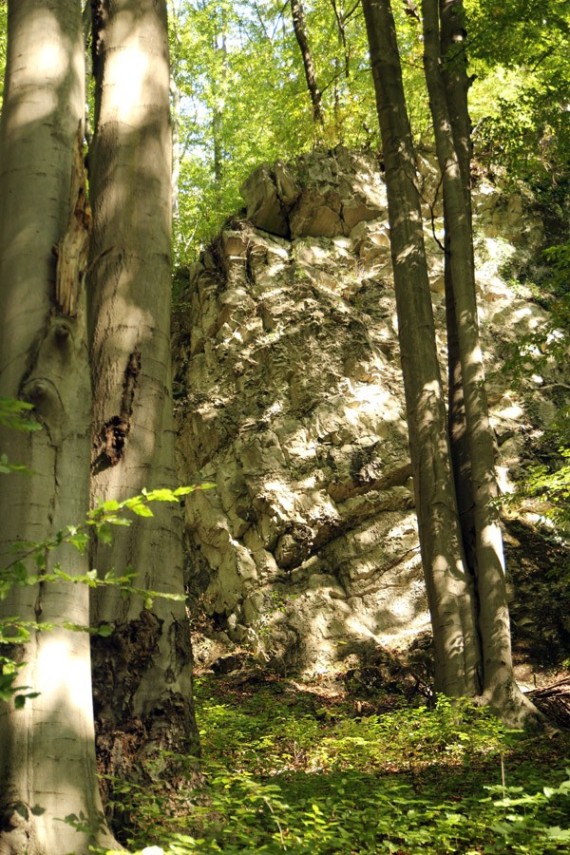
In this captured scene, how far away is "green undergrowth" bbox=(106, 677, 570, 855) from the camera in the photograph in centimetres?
326

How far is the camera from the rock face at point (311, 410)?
10961 millimetres

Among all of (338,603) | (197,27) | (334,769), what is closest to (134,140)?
(334,769)

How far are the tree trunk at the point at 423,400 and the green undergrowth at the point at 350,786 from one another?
821 millimetres

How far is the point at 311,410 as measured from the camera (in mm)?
12305

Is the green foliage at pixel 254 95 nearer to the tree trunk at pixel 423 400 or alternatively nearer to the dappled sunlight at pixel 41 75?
the tree trunk at pixel 423 400

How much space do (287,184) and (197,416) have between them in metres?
4.55

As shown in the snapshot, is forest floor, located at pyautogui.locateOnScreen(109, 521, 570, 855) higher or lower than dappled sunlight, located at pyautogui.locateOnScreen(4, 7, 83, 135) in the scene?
lower

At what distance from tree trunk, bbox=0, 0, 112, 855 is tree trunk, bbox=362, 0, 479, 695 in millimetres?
5332

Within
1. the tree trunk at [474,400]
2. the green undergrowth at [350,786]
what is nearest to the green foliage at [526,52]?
the tree trunk at [474,400]

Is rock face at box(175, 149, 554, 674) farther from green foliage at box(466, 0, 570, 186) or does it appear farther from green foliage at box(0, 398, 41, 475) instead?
green foliage at box(0, 398, 41, 475)

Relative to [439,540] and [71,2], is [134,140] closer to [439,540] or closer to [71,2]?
[71,2]

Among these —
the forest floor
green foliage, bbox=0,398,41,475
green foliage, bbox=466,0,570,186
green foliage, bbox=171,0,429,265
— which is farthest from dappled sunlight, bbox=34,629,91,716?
green foliage, bbox=171,0,429,265

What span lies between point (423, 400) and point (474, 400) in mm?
591

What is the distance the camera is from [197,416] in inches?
502
